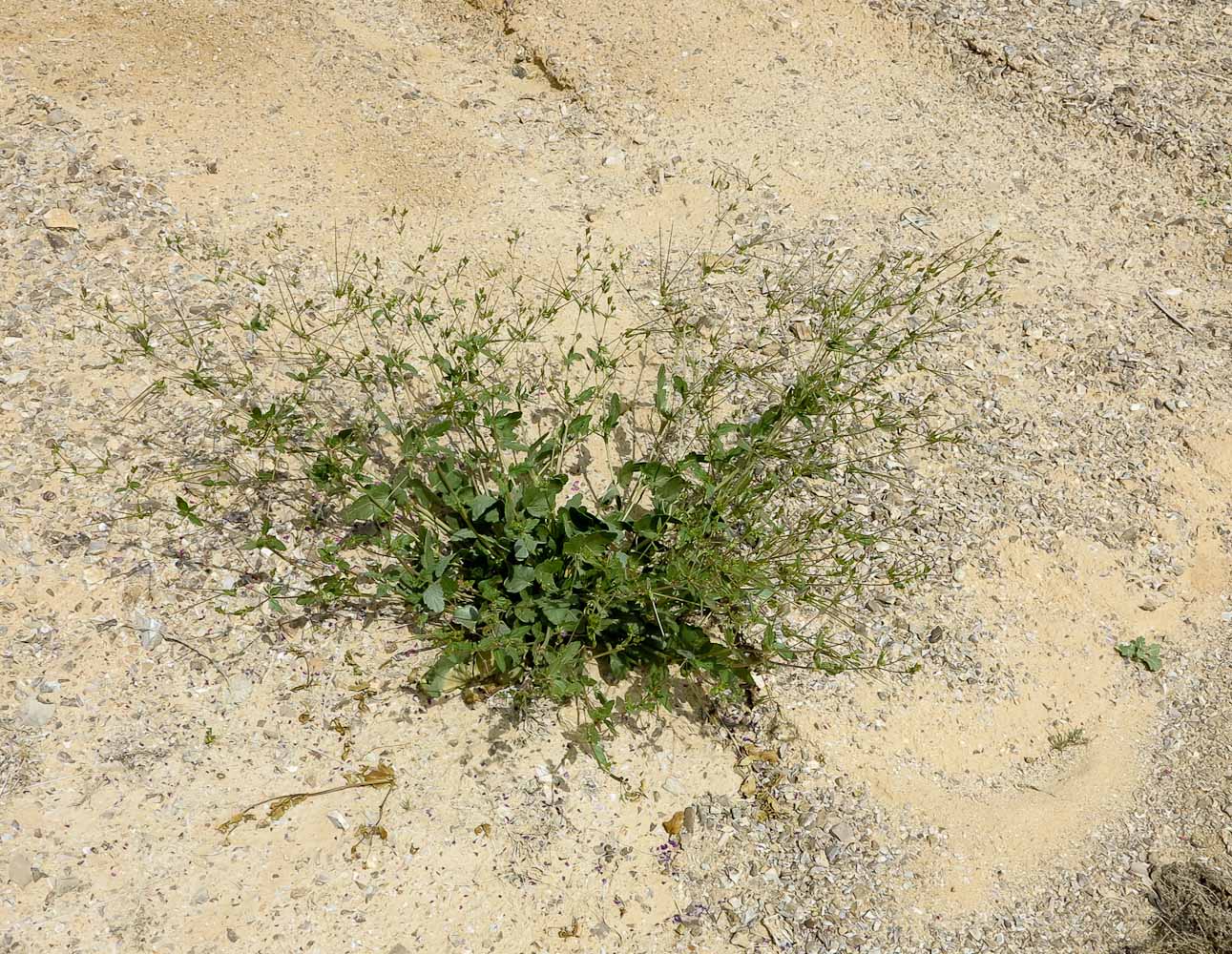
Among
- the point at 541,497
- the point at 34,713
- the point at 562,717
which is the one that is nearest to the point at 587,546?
the point at 541,497

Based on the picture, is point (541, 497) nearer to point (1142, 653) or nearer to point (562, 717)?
point (562, 717)

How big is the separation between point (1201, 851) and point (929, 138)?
3.89m

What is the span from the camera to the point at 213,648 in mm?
3396

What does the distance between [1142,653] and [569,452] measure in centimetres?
239

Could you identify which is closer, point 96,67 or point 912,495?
point 912,495

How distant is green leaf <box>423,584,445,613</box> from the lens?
3.19 m

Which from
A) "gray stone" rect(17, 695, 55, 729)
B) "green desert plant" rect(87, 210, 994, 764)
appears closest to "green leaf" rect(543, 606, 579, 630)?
"green desert plant" rect(87, 210, 994, 764)

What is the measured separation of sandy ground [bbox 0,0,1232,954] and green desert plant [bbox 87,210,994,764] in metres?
0.22

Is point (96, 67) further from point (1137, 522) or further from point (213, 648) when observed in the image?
point (1137, 522)

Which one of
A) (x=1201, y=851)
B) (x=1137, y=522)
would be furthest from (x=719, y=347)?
(x=1201, y=851)

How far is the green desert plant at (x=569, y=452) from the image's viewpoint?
10.9ft

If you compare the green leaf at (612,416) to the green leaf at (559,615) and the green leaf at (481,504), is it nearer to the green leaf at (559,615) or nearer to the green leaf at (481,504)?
the green leaf at (481,504)

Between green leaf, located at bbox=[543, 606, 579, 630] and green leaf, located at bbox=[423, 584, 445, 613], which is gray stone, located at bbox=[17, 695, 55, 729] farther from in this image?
green leaf, located at bbox=[543, 606, 579, 630]

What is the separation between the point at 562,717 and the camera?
347cm
